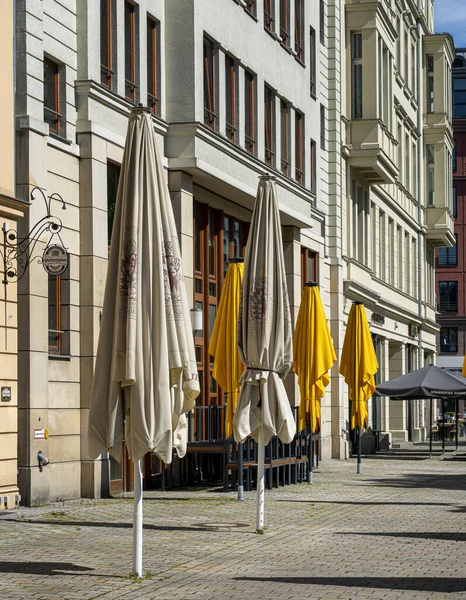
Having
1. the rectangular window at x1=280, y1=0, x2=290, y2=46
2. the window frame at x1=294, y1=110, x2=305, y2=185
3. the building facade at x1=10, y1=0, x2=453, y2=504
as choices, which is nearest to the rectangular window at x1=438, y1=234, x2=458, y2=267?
the building facade at x1=10, y1=0, x2=453, y2=504

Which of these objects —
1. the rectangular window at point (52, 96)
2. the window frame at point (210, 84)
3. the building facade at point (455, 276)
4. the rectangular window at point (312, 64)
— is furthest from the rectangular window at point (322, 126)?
the building facade at point (455, 276)

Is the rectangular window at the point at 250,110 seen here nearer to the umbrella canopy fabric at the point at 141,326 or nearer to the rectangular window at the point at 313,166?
the rectangular window at the point at 313,166

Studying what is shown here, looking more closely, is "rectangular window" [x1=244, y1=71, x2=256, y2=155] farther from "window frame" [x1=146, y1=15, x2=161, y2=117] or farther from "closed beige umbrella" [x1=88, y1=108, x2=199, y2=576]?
"closed beige umbrella" [x1=88, y1=108, x2=199, y2=576]

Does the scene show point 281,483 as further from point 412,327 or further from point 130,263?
point 412,327

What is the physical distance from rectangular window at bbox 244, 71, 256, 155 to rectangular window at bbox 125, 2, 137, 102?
5910 mm

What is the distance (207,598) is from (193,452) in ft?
39.6

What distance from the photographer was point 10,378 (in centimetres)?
1750

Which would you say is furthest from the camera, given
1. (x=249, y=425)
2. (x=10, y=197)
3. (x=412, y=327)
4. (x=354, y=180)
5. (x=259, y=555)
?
(x=412, y=327)

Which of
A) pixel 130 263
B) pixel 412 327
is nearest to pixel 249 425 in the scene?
pixel 130 263

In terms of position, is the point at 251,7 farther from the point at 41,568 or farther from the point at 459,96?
the point at 459,96

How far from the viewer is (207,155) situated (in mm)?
24359

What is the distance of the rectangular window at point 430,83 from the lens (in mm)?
55594

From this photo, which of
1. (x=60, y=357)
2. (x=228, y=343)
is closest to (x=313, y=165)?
(x=228, y=343)

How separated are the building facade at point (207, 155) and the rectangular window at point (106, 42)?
40 millimetres
